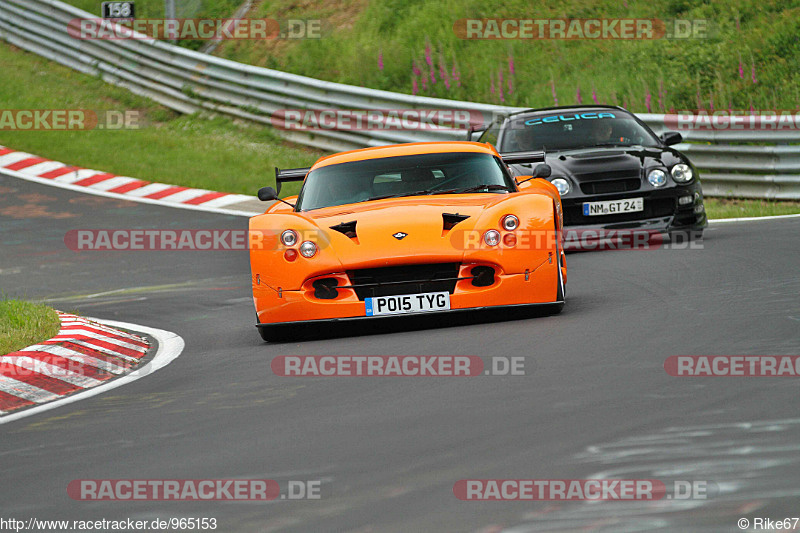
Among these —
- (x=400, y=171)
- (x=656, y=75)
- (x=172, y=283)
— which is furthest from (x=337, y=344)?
(x=656, y=75)

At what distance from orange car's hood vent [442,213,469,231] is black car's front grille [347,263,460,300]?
0.26 metres

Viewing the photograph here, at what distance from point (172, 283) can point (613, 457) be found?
7.70 metres

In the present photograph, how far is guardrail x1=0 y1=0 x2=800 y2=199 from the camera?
14406mm

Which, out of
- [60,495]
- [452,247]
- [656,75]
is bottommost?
[60,495]

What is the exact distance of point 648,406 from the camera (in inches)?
185

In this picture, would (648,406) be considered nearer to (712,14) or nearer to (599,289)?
(599,289)

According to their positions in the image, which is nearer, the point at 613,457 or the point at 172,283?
the point at 613,457

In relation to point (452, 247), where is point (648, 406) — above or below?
below

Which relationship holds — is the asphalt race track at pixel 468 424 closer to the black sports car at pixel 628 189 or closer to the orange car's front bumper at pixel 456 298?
the orange car's front bumper at pixel 456 298

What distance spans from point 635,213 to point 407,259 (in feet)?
15.6

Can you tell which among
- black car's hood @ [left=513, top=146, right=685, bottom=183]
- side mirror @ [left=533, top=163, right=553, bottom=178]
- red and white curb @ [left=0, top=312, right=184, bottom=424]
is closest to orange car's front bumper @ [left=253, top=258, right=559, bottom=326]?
red and white curb @ [left=0, top=312, right=184, bottom=424]

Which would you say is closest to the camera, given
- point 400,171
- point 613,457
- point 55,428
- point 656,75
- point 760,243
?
point 613,457

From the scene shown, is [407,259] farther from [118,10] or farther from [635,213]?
[118,10]

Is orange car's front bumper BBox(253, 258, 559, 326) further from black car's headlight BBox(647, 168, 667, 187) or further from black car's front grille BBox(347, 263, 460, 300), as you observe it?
black car's headlight BBox(647, 168, 667, 187)
